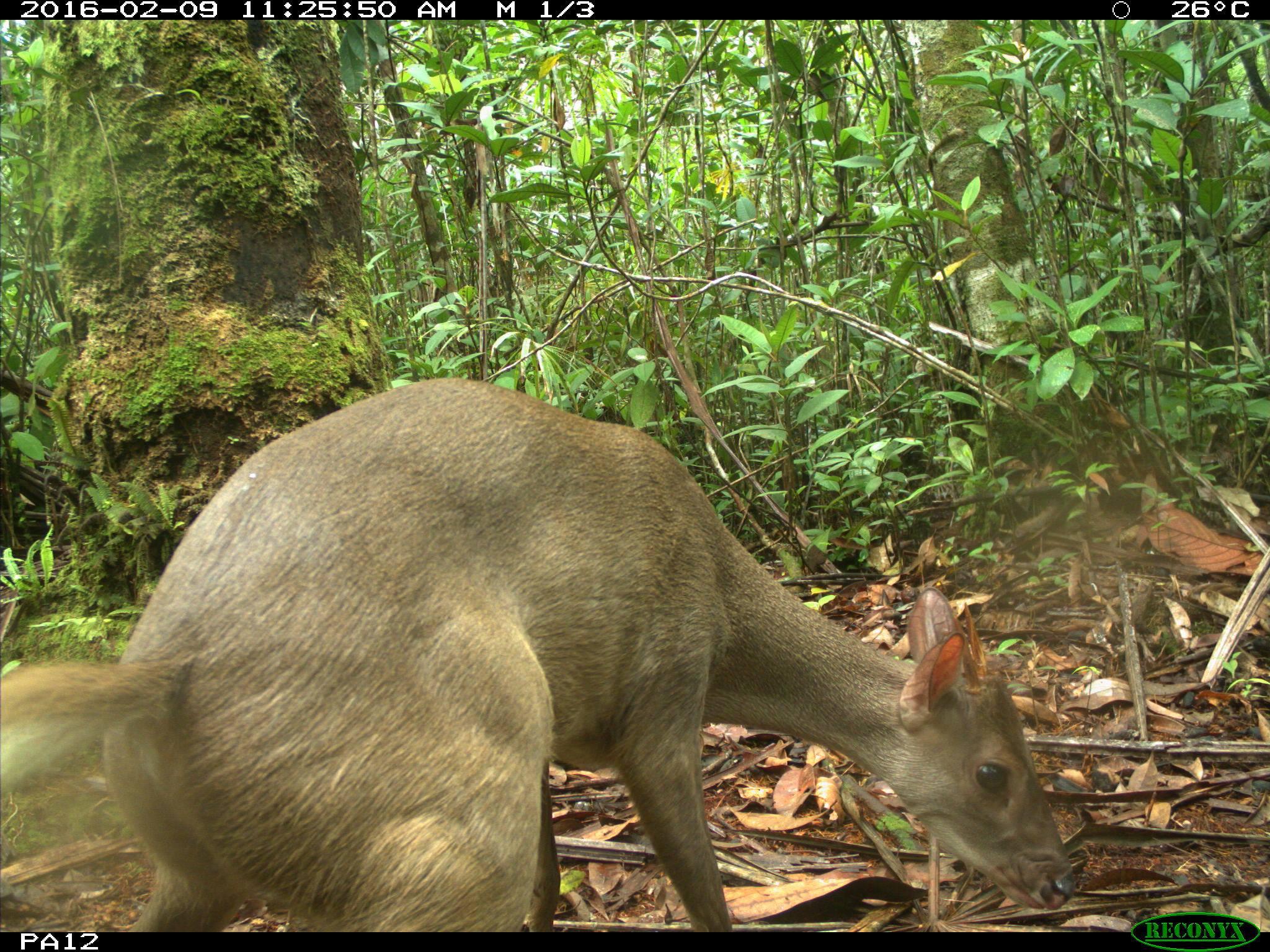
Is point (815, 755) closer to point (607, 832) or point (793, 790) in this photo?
point (793, 790)

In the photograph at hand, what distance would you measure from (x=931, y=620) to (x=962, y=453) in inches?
62.7

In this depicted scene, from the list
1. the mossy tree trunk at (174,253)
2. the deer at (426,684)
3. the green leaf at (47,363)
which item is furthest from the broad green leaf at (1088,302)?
the green leaf at (47,363)

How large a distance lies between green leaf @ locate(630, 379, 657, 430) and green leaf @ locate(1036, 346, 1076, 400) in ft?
5.67

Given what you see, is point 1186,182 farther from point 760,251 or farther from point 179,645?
point 179,645

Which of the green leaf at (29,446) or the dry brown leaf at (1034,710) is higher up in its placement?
the green leaf at (29,446)

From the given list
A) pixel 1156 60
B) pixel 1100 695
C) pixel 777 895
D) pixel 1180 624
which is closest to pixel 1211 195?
pixel 1156 60

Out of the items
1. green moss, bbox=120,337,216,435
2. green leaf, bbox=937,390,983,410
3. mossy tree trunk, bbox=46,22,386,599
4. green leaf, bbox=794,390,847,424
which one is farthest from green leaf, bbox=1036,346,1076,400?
green moss, bbox=120,337,216,435

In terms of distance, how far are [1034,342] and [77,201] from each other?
3932 mm

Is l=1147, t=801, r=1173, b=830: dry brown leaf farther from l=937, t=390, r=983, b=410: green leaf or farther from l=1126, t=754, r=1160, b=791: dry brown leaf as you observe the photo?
l=937, t=390, r=983, b=410: green leaf

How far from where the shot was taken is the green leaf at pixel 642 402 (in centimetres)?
484

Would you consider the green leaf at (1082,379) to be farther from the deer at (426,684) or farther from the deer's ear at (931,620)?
the deer at (426,684)

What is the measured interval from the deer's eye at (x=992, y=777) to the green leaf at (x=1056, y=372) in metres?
1.71
